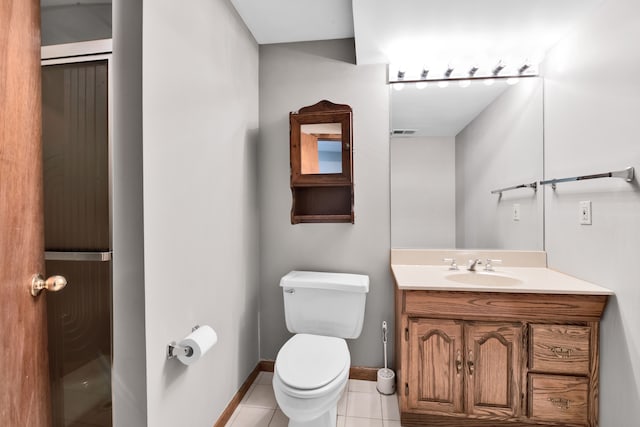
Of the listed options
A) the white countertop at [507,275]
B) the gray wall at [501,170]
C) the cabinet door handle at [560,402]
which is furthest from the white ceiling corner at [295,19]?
the cabinet door handle at [560,402]

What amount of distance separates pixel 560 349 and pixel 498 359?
0.96 feet

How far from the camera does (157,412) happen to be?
110 centimetres

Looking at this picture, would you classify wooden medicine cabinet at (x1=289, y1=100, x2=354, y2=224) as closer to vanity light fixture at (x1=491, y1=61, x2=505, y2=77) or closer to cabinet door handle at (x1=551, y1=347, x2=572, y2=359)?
vanity light fixture at (x1=491, y1=61, x2=505, y2=77)

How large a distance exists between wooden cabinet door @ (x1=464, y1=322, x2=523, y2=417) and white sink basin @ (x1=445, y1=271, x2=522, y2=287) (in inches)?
Result: 13.5

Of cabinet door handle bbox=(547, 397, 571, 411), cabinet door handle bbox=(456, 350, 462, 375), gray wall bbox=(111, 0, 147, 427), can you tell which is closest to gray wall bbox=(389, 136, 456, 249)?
cabinet door handle bbox=(456, 350, 462, 375)

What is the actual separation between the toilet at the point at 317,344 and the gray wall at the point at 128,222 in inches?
23.4

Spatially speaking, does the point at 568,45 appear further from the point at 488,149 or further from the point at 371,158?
the point at 371,158

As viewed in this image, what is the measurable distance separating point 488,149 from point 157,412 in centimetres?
230

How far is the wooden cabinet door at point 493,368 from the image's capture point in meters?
1.50

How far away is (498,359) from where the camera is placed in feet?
4.98

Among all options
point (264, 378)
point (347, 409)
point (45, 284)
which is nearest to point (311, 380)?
point (347, 409)

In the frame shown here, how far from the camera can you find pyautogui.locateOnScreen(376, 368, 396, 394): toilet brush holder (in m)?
1.91

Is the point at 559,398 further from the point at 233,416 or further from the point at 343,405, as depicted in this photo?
the point at 233,416

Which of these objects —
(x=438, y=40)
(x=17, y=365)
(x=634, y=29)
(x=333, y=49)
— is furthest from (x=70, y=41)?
(x=634, y=29)
